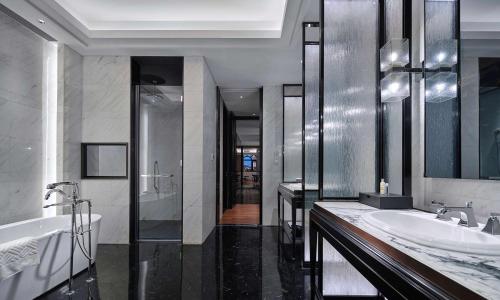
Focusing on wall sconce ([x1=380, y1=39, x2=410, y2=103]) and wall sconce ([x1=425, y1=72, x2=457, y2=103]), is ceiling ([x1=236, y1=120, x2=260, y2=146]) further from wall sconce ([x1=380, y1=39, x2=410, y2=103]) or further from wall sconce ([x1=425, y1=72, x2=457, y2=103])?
wall sconce ([x1=425, y1=72, x2=457, y2=103])

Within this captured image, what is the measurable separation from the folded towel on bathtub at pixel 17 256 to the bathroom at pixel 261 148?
0.06 ft

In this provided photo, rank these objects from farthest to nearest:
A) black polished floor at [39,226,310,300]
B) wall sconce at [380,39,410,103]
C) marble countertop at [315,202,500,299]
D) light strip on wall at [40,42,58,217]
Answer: light strip on wall at [40,42,58,217], black polished floor at [39,226,310,300], wall sconce at [380,39,410,103], marble countertop at [315,202,500,299]

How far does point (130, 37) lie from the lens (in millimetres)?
3379

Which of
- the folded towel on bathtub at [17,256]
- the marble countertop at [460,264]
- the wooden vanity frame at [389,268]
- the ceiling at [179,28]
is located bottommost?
the folded towel on bathtub at [17,256]

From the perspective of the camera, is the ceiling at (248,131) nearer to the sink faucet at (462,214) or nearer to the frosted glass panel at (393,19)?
the frosted glass panel at (393,19)

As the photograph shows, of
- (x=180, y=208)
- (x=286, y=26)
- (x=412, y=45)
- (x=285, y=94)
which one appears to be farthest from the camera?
(x=285, y=94)

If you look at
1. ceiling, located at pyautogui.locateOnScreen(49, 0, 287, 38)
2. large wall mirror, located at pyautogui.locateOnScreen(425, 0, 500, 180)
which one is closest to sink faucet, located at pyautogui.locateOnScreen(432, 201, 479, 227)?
large wall mirror, located at pyautogui.locateOnScreen(425, 0, 500, 180)

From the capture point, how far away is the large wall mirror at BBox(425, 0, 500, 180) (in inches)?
53.4

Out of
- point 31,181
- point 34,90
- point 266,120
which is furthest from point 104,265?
point 266,120

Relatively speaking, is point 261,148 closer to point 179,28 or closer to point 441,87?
point 179,28

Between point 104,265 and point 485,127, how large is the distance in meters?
3.71

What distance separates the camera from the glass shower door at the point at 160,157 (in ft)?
13.3

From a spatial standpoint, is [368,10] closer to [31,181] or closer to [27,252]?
[27,252]

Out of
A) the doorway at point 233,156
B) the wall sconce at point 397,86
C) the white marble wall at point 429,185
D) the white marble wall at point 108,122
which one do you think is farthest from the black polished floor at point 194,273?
the wall sconce at point 397,86
